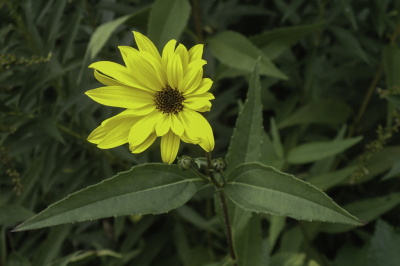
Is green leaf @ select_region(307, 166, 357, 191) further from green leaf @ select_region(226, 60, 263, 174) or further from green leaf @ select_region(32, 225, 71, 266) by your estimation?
green leaf @ select_region(32, 225, 71, 266)

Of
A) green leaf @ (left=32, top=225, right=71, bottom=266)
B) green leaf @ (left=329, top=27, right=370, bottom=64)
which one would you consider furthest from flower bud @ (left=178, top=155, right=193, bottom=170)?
green leaf @ (left=329, top=27, right=370, bottom=64)

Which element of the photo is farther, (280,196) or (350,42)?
(350,42)

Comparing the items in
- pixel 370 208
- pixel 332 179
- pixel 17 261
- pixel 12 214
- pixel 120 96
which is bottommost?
pixel 370 208

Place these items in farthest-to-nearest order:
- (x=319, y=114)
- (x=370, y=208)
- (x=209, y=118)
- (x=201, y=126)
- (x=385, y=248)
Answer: (x=209, y=118) → (x=319, y=114) → (x=370, y=208) → (x=385, y=248) → (x=201, y=126)

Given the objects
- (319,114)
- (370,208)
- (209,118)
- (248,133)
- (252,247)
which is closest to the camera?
(248,133)

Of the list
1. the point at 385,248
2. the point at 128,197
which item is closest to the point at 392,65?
the point at 385,248

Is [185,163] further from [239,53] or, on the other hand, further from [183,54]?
[239,53]
